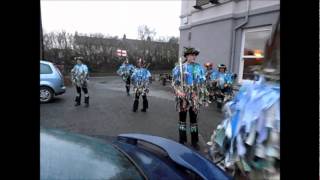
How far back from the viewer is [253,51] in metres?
0.76

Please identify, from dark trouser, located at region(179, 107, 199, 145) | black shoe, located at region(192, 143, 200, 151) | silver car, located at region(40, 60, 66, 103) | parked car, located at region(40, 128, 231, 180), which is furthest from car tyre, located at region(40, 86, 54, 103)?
dark trouser, located at region(179, 107, 199, 145)

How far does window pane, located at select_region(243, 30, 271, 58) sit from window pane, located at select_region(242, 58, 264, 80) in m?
0.01

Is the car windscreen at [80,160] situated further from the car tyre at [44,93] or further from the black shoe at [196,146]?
the black shoe at [196,146]

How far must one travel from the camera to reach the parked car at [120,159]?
43.2 inches

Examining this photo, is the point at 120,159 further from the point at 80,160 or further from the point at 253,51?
the point at 253,51

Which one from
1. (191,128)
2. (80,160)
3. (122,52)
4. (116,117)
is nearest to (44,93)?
(80,160)

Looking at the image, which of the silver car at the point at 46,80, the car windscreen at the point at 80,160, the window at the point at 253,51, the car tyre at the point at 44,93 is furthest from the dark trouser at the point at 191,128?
the window at the point at 253,51

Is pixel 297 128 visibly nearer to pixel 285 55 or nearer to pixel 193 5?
pixel 285 55

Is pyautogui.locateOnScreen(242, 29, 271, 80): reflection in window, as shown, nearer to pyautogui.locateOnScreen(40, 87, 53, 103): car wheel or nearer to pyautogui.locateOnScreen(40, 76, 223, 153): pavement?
pyautogui.locateOnScreen(40, 87, 53, 103): car wheel

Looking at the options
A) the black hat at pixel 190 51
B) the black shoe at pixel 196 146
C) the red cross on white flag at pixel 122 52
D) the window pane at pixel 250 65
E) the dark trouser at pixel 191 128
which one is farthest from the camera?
the dark trouser at pixel 191 128

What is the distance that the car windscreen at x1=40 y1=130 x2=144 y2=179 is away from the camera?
104 cm

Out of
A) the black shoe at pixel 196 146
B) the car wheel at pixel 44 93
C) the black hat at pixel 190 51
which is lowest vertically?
the black shoe at pixel 196 146

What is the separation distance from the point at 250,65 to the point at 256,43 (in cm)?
6
